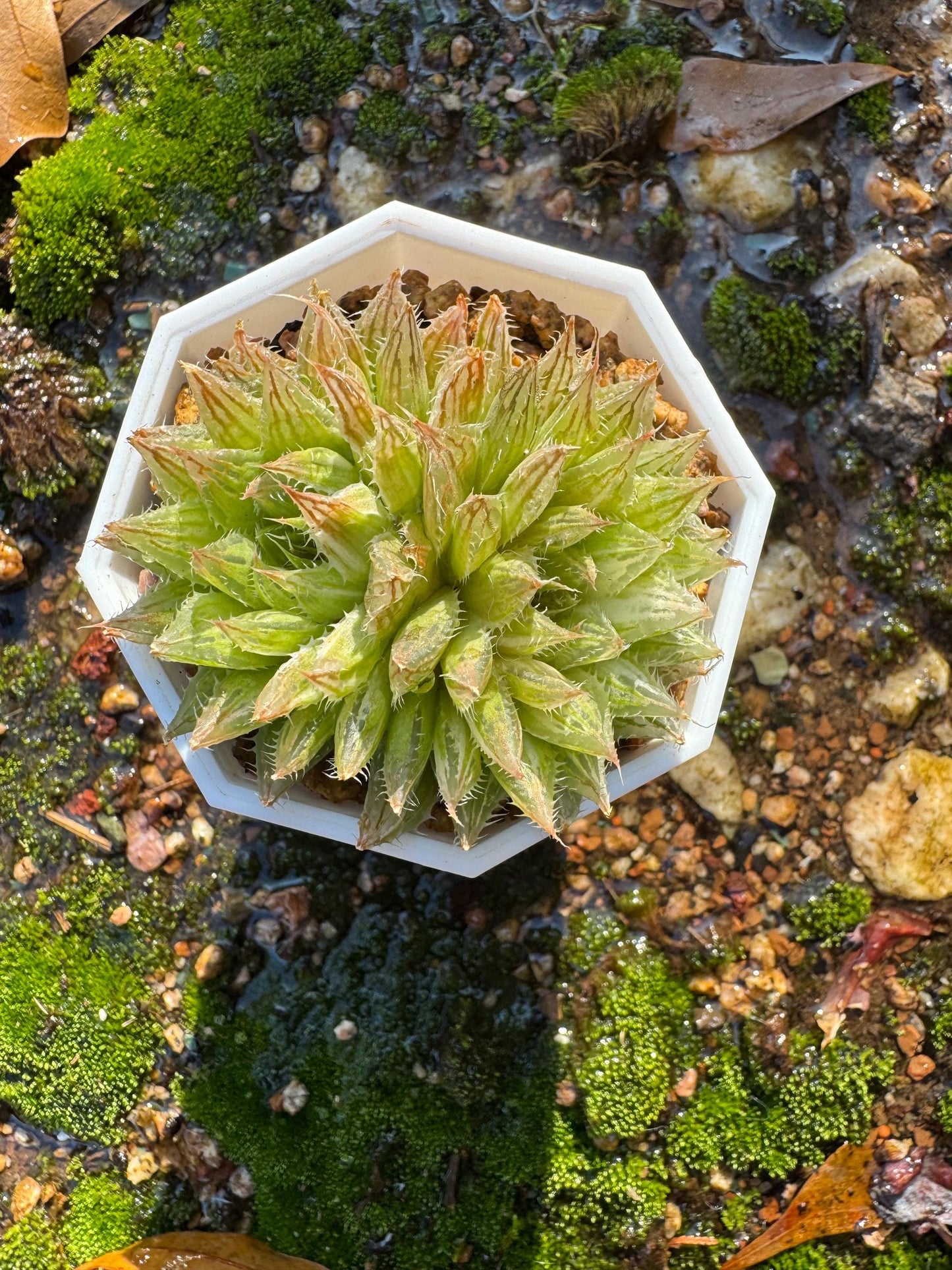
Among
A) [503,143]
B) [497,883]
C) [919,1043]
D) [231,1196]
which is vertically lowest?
[919,1043]

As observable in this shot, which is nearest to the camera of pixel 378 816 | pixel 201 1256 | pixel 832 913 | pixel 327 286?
pixel 378 816

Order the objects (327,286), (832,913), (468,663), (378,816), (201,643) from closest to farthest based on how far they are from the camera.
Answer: (468,663), (201,643), (378,816), (327,286), (832,913)

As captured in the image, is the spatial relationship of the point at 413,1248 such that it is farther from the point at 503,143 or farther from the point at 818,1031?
the point at 503,143

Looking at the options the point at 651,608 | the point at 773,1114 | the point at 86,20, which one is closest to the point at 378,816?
the point at 651,608

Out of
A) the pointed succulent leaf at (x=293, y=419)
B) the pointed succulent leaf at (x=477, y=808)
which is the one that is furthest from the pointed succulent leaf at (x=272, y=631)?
the pointed succulent leaf at (x=477, y=808)

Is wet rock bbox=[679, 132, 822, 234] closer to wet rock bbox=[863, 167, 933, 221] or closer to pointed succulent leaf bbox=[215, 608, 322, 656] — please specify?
wet rock bbox=[863, 167, 933, 221]

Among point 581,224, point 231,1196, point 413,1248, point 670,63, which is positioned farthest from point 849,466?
point 231,1196

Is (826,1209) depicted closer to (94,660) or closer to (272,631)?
(272,631)
